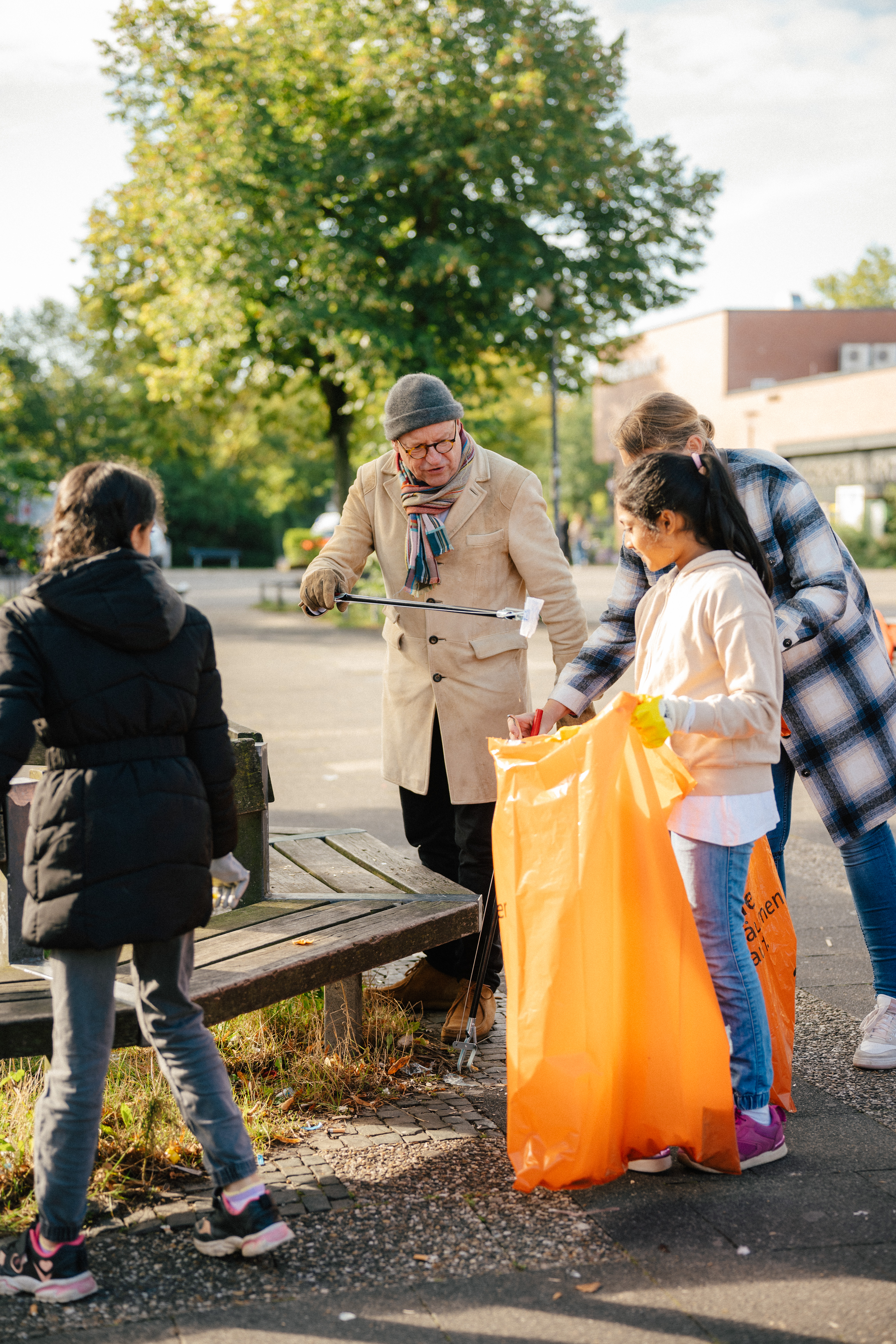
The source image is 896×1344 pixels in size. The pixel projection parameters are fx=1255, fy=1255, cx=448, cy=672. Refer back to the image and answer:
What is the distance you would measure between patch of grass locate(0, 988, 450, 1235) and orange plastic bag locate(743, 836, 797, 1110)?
0.93m

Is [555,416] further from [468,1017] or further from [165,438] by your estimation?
[468,1017]

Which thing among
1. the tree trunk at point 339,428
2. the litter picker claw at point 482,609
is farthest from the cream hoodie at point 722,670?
the tree trunk at point 339,428

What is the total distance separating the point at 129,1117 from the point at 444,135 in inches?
615

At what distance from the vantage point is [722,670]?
278 centimetres

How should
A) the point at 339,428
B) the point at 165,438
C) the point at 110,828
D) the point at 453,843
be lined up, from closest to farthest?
the point at 110,828, the point at 453,843, the point at 339,428, the point at 165,438

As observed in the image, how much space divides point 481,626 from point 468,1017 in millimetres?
1118

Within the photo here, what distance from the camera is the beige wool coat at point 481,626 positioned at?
365cm

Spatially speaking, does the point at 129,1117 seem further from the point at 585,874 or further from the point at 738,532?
the point at 738,532

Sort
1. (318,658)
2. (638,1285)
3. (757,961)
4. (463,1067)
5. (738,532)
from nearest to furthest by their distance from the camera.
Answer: (638,1285) < (738,532) < (757,961) < (463,1067) < (318,658)

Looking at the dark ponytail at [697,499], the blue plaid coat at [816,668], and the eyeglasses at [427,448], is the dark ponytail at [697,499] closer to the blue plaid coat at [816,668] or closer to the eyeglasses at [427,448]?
the blue plaid coat at [816,668]

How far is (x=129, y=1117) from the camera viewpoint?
115 inches

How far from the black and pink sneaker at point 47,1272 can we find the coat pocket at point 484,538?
208cm

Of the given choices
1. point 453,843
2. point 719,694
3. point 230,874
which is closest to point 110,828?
point 230,874

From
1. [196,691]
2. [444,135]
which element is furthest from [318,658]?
[196,691]
